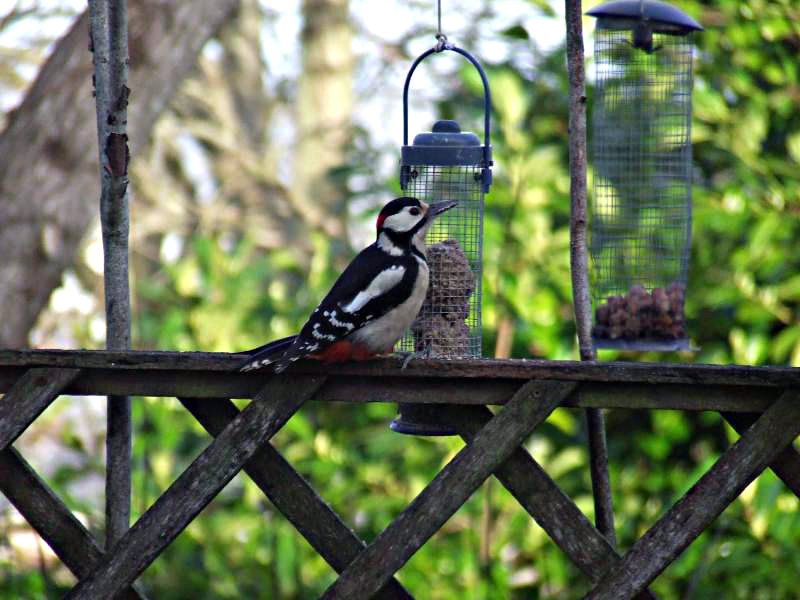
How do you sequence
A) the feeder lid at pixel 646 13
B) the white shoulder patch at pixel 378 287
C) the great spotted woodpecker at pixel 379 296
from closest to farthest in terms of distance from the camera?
the great spotted woodpecker at pixel 379 296, the white shoulder patch at pixel 378 287, the feeder lid at pixel 646 13

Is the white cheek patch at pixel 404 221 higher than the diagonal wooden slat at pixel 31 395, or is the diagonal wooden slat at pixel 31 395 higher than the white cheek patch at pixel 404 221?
the white cheek patch at pixel 404 221

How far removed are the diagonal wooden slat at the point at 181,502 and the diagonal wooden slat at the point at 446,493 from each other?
1.22 feet

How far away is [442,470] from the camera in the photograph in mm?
2762

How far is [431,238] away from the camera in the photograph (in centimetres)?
395

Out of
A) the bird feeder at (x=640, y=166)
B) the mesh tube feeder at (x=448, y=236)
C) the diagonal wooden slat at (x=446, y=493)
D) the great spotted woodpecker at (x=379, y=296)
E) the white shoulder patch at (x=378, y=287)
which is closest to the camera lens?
the diagonal wooden slat at (x=446, y=493)

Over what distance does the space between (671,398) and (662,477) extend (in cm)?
309

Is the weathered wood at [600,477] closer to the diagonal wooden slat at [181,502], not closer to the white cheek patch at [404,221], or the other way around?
the white cheek patch at [404,221]

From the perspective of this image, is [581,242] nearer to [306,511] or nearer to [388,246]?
[388,246]

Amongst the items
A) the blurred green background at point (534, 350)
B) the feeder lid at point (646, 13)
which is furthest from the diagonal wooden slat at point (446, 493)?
the blurred green background at point (534, 350)

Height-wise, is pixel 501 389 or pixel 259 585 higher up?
pixel 501 389

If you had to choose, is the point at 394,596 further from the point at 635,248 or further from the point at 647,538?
the point at 635,248

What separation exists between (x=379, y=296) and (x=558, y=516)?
921mm

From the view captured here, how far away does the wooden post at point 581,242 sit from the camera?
325 cm

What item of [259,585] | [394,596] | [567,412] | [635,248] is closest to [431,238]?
[635,248]
